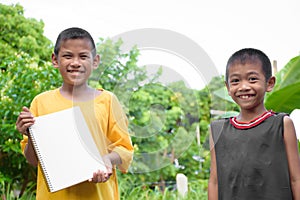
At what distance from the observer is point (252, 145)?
157 centimetres

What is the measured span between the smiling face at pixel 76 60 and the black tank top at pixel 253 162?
0.47m

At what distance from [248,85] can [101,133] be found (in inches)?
20.0

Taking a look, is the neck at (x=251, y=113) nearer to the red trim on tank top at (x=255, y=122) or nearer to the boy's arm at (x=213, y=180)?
the red trim on tank top at (x=255, y=122)

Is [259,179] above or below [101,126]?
below

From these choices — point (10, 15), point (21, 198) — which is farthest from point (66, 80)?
point (10, 15)

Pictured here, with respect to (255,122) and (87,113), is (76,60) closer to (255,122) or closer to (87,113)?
(87,113)

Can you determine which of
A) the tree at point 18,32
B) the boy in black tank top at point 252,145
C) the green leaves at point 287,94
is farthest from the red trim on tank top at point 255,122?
the tree at point 18,32

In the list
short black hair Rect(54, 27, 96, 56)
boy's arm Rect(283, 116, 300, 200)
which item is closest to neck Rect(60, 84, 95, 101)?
short black hair Rect(54, 27, 96, 56)

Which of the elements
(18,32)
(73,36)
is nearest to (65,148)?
(73,36)

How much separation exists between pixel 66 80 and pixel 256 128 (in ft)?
2.20

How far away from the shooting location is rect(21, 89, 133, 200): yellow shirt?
1.57 meters

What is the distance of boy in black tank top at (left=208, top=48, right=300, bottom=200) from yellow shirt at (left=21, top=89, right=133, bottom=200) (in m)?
0.31

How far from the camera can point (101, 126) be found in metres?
1.61

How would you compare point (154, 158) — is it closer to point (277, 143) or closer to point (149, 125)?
point (149, 125)
